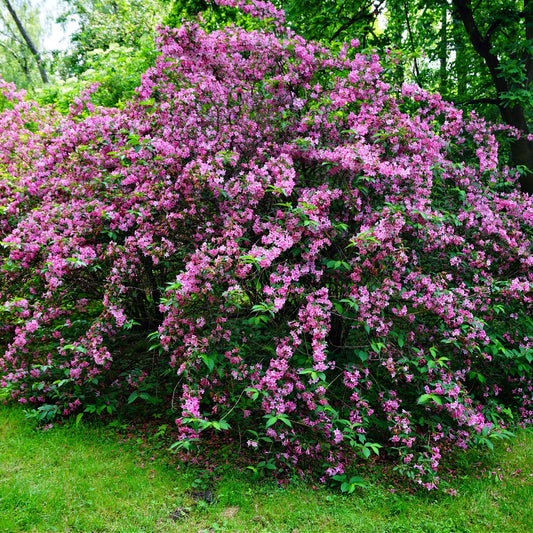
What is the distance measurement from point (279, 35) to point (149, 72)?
166 cm

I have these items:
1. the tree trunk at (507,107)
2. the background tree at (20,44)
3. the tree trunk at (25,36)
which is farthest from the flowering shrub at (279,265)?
the background tree at (20,44)

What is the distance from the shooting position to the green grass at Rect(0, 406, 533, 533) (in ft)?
11.3

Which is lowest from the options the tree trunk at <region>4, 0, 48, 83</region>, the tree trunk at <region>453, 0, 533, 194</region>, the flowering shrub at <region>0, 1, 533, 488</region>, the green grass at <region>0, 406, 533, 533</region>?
the green grass at <region>0, 406, 533, 533</region>

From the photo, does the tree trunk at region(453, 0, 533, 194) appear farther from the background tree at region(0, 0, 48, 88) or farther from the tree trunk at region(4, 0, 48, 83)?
the background tree at region(0, 0, 48, 88)

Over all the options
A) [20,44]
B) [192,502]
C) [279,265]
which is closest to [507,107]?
[279,265]

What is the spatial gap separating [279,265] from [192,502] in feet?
7.00

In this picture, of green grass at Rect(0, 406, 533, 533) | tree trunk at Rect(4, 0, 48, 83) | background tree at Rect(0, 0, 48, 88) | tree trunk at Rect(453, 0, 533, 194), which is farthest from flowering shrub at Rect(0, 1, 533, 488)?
background tree at Rect(0, 0, 48, 88)

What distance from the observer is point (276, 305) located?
3.58 metres

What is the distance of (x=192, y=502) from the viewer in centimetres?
370

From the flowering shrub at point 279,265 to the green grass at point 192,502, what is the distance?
0.30 meters

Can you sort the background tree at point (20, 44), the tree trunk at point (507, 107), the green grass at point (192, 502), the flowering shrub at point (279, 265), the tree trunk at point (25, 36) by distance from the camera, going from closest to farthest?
1. the green grass at point (192, 502)
2. the flowering shrub at point (279, 265)
3. the tree trunk at point (507, 107)
4. the tree trunk at point (25, 36)
5. the background tree at point (20, 44)

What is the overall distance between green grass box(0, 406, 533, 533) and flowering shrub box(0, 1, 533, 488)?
0.99 ft

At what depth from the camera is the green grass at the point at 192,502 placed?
11.3ft

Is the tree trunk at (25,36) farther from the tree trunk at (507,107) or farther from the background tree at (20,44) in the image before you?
the tree trunk at (507,107)
